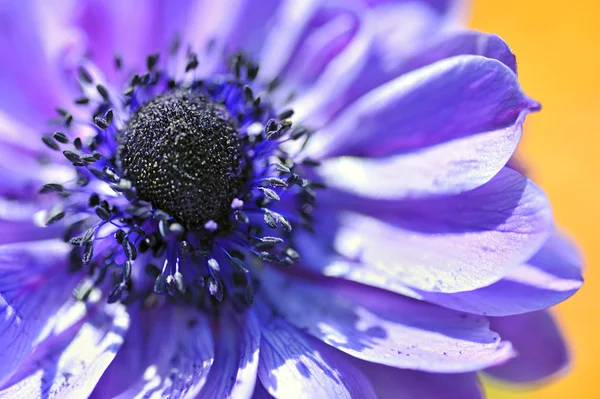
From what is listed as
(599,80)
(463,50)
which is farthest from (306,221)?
(599,80)

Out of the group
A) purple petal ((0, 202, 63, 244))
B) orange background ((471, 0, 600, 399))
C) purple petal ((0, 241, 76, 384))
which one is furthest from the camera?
orange background ((471, 0, 600, 399))

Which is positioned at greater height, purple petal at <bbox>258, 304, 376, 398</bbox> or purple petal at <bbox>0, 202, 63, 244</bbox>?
purple petal at <bbox>0, 202, 63, 244</bbox>

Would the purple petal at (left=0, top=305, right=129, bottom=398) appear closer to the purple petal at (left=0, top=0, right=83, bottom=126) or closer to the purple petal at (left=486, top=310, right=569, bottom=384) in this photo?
the purple petal at (left=0, top=0, right=83, bottom=126)

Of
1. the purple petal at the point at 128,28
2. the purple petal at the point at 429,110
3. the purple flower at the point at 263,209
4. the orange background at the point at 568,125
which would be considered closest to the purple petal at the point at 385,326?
the purple flower at the point at 263,209

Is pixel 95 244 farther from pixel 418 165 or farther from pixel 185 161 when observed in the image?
pixel 418 165

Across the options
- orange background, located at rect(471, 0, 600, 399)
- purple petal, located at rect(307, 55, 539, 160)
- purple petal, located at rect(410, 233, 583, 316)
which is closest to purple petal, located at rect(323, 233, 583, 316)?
purple petal, located at rect(410, 233, 583, 316)

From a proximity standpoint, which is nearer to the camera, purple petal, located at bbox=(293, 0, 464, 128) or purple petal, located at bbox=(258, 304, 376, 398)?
purple petal, located at bbox=(258, 304, 376, 398)

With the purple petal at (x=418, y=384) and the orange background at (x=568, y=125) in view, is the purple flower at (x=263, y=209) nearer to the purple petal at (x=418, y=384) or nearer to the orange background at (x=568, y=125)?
the purple petal at (x=418, y=384)

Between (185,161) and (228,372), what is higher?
(185,161)
